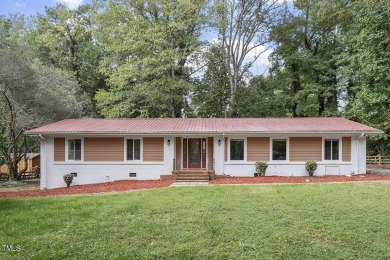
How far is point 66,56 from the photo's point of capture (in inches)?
1071

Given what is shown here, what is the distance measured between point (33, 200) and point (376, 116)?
72.4 ft

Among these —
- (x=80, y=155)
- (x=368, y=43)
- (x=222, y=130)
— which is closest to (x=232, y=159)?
(x=222, y=130)

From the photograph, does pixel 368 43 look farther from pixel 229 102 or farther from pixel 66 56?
pixel 66 56

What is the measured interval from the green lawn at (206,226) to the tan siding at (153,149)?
571 centimetres

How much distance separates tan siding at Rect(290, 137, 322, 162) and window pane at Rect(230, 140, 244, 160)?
265cm

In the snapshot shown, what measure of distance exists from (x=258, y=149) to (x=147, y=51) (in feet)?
42.3

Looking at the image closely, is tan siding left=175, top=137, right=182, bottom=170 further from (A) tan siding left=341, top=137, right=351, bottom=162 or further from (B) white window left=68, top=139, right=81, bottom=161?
(A) tan siding left=341, top=137, right=351, bottom=162

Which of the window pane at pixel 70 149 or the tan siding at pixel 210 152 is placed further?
the tan siding at pixel 210 152

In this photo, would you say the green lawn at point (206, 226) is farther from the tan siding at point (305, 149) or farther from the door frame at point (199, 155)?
the door frame at point (199, 155)

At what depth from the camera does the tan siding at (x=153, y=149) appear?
14.3 m

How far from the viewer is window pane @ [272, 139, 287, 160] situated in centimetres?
1415

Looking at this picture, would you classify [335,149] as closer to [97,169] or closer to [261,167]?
[261,167]

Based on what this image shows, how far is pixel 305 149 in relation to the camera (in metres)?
14.0

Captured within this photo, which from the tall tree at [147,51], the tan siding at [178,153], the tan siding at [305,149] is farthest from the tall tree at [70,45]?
the tan siding at [305,149]
